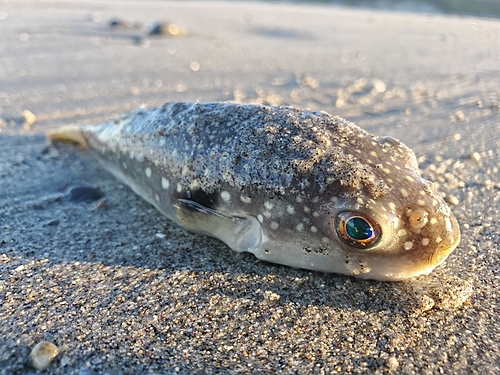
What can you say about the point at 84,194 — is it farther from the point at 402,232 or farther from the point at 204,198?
the point at 402,232

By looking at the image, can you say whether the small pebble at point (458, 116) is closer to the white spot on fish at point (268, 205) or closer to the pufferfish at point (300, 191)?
the pufferfish at point (300, 191)

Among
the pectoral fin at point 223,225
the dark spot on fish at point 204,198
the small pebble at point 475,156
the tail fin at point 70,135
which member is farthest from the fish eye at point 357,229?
the tail fin at point 70,135

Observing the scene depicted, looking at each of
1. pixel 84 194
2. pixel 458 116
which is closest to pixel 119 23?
pixel 84 194

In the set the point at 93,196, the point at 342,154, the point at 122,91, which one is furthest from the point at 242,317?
the point at 122,91

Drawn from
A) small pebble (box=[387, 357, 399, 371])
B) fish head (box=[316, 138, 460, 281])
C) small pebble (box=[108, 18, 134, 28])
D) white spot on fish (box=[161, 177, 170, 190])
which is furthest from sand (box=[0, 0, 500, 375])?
small pebble (box=[108, 18, 134, 28])

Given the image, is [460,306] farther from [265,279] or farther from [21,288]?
[21,288]

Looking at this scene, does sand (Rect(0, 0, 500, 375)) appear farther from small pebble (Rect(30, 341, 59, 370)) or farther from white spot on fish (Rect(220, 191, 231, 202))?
white spot on fish (Rect(220, 191, 231, 202))
